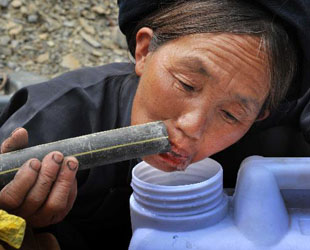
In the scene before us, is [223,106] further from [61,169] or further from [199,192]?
[61,169]

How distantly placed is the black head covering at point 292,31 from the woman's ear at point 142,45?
0.12ft

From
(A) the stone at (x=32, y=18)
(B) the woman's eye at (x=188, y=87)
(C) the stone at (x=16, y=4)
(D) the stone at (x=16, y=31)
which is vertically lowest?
(D) the stone at (x=16, y=31)

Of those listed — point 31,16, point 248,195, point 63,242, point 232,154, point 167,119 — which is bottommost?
point 31,16

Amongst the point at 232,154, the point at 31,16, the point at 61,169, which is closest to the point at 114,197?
the point at 232,154

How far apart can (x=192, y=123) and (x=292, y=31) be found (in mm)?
226

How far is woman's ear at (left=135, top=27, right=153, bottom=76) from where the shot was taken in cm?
89

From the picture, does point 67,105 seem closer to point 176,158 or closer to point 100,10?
point 176,158

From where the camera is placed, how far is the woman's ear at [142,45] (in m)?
0.89

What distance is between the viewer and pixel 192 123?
750 mm

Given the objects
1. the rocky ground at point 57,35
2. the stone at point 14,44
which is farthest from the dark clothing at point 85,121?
the stone at point 14,44

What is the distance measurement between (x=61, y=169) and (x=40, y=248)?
179 mm

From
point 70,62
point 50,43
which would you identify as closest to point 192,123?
point 70,62

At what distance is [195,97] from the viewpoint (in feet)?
2.51

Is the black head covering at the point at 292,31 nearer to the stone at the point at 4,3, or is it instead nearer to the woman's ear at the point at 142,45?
the woman's ear at the point at 142,45
